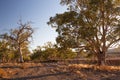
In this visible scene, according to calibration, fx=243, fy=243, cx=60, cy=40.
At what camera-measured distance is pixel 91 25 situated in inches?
1218

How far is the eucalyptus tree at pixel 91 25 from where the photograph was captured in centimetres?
3033

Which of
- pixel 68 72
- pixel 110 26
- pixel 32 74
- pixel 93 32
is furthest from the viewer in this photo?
pixel 110 26

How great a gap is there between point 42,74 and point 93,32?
11.8 meters

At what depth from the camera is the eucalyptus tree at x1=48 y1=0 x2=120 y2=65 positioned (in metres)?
30.3

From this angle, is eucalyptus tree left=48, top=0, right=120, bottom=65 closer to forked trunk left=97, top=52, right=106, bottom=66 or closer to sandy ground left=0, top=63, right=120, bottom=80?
forked trunk left=97, top=52, right=106, bottom=66

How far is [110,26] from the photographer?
31.8 metres

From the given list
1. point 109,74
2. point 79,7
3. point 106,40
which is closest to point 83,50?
point 106,40

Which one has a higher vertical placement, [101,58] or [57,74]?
[101,58]

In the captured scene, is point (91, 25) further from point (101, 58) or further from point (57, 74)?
point (57, 74)

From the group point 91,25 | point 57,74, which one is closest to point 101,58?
point 91,25

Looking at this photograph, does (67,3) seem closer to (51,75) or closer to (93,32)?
(93,32)

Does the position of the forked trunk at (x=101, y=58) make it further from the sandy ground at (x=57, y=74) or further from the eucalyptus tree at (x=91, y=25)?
the sandy ground at (x=57, y=74)

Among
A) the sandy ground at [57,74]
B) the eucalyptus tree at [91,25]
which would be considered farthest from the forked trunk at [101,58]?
the sandy ground at [57,74]

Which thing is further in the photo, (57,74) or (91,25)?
(91,25)
